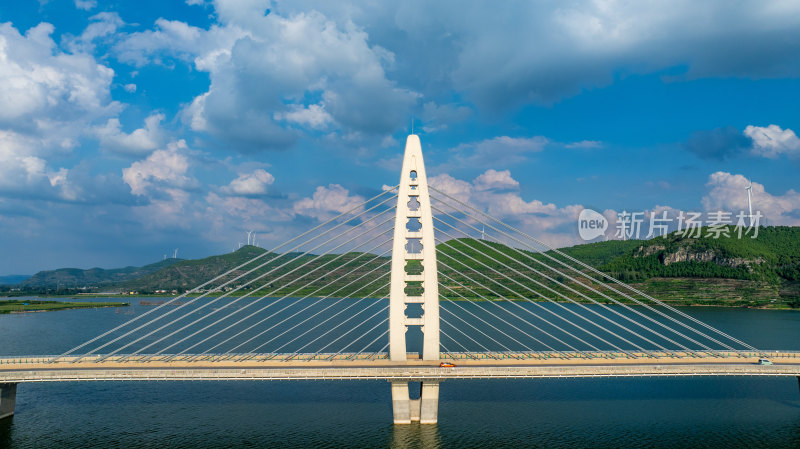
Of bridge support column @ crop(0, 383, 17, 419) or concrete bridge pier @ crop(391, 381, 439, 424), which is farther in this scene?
bridge support column @ crop(0, 383, 17, 419)

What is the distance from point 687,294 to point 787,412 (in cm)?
14190

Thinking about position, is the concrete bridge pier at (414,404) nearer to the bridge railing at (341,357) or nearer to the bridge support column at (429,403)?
the bridge support column at (429,403)

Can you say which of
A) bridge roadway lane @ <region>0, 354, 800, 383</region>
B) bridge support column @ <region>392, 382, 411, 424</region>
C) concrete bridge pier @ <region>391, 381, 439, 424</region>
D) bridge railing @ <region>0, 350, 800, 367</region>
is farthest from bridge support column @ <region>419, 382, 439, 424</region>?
bridge railing @ <region>0, 350, 800, 367</region>

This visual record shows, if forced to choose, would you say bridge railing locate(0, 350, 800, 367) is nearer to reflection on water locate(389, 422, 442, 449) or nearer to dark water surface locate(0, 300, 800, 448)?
dark water surface locate(0, 300, 800, 448)

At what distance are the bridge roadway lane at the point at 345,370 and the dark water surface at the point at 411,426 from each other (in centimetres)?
480

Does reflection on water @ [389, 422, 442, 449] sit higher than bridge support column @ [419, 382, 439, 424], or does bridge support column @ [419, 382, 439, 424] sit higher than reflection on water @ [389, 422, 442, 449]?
bridge support column @ [419, 382, 439, 424]

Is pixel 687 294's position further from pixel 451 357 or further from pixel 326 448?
pixel 326 448

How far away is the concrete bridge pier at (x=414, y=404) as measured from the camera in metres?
40.8

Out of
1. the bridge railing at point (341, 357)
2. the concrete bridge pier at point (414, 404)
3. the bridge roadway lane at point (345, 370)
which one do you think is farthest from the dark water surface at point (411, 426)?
the bridge railing at point (341, 357)

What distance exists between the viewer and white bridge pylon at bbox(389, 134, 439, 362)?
41.9m

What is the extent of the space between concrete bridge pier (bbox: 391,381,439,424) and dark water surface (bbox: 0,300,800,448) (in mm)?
957

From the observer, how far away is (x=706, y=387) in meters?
56.6

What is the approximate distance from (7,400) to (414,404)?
118 ft

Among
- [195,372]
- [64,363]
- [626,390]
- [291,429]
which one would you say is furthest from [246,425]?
[626,390]
